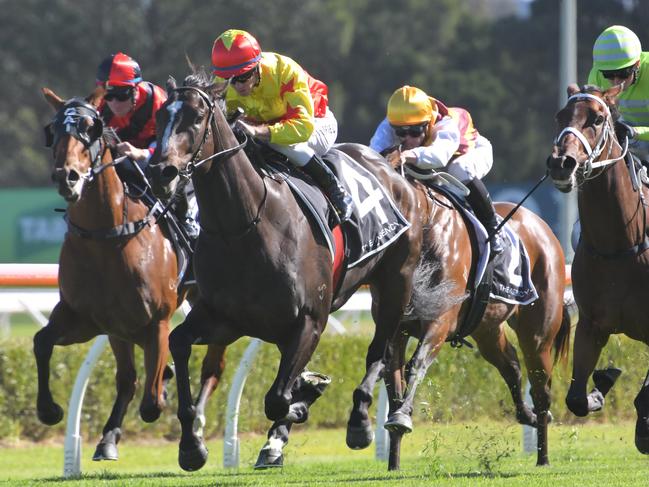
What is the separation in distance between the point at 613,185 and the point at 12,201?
15.1 meters

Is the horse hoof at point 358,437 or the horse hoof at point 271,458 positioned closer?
the horse hoof at point 358,437

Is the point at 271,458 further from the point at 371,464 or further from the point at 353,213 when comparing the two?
the point at 353,213

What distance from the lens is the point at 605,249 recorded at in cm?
609

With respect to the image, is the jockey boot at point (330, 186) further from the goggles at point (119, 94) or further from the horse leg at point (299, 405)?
the goggles at point (119, 94)

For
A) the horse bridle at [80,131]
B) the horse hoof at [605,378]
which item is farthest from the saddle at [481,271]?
the horse bridle at [80,131]

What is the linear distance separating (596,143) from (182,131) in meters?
1.89

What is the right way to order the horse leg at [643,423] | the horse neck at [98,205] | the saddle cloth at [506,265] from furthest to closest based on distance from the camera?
the saddle cloth at [506,265] < the horse neck at [98,205] < the horse leg at [643,423]

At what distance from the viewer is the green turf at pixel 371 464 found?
589 centimetres

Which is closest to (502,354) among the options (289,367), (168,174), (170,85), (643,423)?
(643,423)

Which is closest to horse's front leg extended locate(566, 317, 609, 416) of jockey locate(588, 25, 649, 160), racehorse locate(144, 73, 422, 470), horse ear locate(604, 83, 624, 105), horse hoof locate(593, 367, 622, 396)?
horse hoof locate(593, 367, 622, 396)

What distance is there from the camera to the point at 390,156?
6637mm

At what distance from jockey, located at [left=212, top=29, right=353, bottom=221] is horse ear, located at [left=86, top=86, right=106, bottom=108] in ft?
3.09

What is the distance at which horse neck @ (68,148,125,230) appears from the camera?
252 inches

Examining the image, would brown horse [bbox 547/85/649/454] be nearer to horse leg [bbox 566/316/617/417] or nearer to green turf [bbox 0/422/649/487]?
horse leg [bbox 566/316/617/417]
